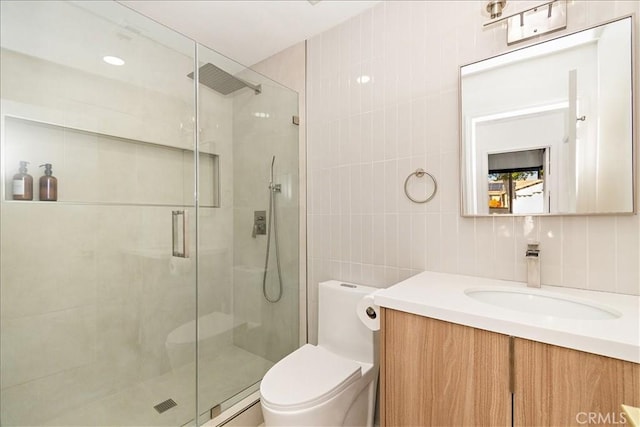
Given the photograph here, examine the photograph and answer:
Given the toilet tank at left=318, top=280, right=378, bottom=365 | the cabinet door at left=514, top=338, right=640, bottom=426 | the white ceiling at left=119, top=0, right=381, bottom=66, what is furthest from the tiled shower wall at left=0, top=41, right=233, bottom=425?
the cabinet door at left=514, top=338, right=640, bottom=426

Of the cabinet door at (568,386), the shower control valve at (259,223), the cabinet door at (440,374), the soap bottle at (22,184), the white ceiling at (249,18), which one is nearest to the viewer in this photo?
the cabinet door at (568,386)

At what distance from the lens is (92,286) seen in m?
1.48

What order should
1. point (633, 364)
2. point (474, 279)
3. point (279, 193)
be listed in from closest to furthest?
point (633, 364), point (474, 279), point (279, 193)

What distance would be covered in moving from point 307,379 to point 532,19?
5.76ft

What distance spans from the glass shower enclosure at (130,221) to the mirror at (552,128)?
3.88 ft

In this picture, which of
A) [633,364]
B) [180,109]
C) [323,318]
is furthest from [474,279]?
[180,109]

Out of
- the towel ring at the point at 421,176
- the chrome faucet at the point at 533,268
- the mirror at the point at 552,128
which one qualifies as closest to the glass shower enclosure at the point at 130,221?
the towel ring at the point at 421,176

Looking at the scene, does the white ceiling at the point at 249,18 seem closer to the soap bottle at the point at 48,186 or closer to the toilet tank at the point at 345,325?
the soap bottle at the point at 48,186

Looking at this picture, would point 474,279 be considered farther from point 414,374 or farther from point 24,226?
point 24,226

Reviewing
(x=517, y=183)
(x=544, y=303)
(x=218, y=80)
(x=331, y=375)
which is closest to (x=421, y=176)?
(x=517, y=183)

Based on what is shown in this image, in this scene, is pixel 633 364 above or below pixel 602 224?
below

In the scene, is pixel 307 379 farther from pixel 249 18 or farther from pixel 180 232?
pixel 249 18

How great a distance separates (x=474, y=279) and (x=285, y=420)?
0.95 metres

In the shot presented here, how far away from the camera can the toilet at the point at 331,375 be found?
113 centimetres
